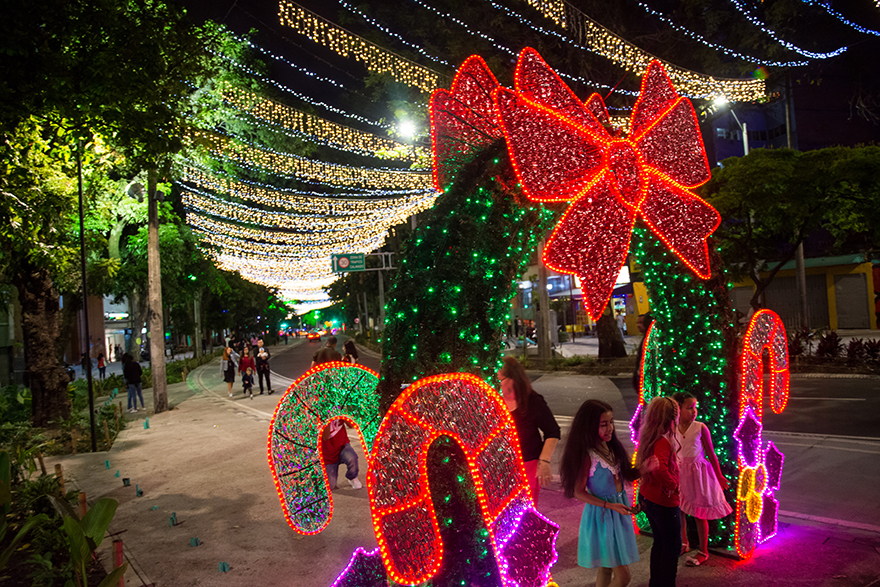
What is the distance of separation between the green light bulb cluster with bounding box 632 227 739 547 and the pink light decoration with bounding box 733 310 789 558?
76 millimetres

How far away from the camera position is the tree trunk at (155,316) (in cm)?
1496

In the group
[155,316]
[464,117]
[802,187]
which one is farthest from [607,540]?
[155,316]

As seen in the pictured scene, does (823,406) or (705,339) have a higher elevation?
(705,339)

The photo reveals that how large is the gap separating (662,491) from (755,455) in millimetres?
1301

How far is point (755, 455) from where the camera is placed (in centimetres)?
455

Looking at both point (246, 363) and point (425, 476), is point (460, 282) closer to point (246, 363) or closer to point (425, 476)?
point (425, 476)

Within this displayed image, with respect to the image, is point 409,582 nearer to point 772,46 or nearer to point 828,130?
point 772,46

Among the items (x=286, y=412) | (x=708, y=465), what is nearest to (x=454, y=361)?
(x=286, y=412)

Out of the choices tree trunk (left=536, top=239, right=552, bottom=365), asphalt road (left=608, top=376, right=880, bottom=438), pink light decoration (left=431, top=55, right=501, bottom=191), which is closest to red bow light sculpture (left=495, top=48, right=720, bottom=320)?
pink light decoration (left=431, top=55, right=501, bottom=191)

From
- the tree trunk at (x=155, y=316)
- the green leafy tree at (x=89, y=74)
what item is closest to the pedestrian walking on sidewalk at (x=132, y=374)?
the tree trunk at (x=155, y=316)

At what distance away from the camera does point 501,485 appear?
3156 mm

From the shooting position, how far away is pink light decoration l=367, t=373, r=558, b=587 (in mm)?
2953

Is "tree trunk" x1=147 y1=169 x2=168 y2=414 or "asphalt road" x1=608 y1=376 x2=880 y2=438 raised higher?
"tree trunk" x1=147 y1=169 x2=168 y2=414

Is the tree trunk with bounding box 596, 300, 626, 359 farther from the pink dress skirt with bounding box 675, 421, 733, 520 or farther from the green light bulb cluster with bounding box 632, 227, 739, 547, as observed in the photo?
the pink dress skirt with bounding box 675, 421, 733, 520
